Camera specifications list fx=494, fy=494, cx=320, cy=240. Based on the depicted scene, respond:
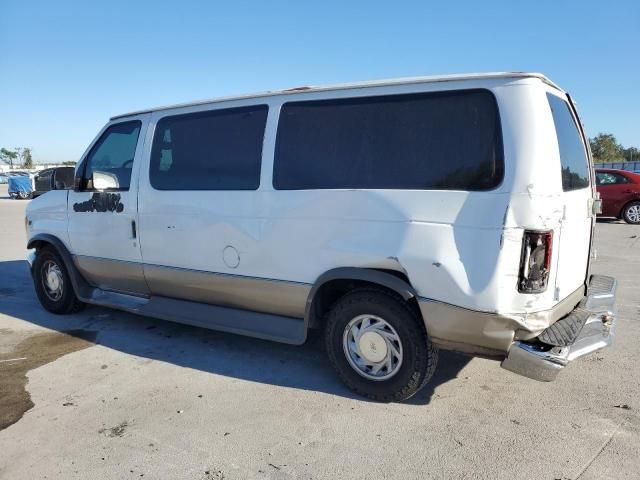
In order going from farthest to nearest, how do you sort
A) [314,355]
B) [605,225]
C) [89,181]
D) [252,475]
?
1. [605,225]
2. [89,181]
3. [314,355]
4. [252,475]

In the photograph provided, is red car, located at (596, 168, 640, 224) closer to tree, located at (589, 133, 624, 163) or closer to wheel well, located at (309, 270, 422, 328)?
wheel well, located at (309, 270, 422, 328)

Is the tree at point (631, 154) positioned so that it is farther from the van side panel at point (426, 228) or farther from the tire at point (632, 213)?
the van side panel at point (426, 228)

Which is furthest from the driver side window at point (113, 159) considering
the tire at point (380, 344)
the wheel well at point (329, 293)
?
the tire at point (380, 344)

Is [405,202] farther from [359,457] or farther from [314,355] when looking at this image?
[314,355]

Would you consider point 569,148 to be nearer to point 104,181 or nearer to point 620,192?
point 104,181

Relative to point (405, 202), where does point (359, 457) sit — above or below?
below

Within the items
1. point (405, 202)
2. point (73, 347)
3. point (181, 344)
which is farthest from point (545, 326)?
point (73, 347)

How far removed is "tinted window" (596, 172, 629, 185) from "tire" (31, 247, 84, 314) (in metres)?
12.9

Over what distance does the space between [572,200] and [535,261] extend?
70cm

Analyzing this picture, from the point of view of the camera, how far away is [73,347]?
4.67 meters

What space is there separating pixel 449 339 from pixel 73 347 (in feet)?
11.6

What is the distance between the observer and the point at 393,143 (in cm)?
328

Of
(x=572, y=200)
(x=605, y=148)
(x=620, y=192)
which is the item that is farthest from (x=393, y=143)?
(x=605, y=148)

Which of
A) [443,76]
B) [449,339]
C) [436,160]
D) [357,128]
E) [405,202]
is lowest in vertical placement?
[449,339]
